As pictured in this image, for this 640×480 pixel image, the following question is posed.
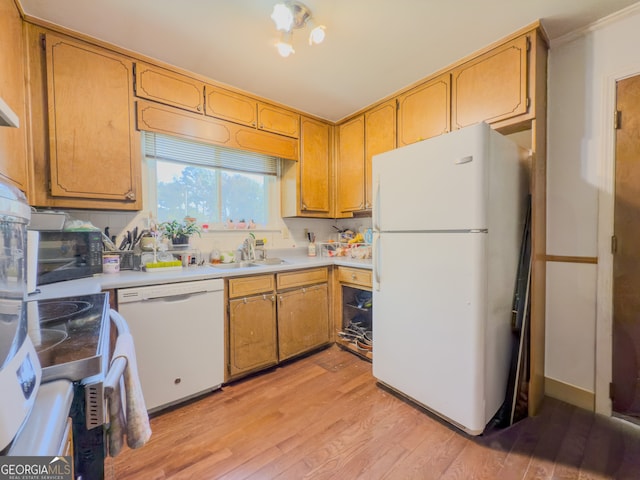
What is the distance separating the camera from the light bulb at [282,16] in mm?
1452

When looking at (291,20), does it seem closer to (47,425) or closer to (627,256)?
(47,425)

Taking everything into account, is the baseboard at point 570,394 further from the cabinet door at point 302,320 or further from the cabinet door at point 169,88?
the cabinet door at point 169,88

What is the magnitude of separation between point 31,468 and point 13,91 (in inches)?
73.0

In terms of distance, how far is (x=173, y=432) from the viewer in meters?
1.59

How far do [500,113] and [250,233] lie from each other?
7.30ft

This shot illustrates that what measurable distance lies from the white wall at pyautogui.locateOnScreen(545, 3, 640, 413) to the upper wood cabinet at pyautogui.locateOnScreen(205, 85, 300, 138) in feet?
6.75

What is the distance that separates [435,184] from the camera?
1.58 m

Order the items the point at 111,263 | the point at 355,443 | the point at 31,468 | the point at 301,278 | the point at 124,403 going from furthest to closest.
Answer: the point at 301,278
the point at 111,263
the point at 355,443
the point at 124,403
the point at 31,468

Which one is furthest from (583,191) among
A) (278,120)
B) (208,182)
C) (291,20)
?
(208,182)

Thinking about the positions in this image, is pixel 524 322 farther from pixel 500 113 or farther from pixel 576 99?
pixel 576 99

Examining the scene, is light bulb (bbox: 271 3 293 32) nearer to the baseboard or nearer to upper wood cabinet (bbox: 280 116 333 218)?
upper wood cabinet (bbox: 280 116 333 218)

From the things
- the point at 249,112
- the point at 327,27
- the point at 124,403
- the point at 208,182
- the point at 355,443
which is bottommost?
the point at 355,443

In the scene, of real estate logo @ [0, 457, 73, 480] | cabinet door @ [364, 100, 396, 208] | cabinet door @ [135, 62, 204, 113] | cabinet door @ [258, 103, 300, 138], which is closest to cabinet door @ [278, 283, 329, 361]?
cabinet door @ [364, 100, 396, 208]

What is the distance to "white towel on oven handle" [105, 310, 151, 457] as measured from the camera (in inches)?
24.3
